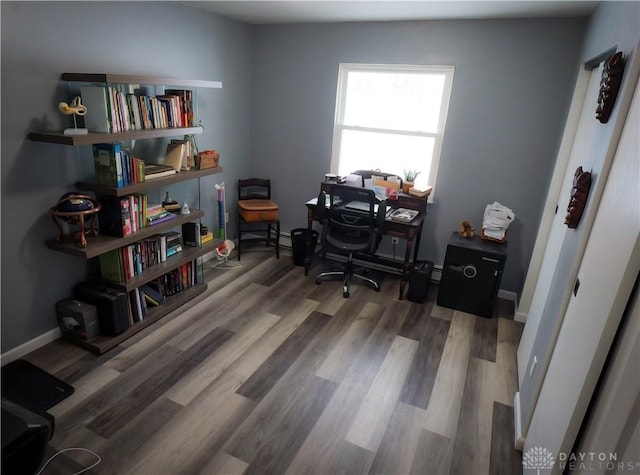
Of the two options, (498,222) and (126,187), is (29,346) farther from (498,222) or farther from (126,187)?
(498,222)

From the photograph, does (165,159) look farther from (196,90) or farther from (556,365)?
(556,365)

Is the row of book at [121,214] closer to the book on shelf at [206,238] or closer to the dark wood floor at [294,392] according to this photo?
the dark wood floor at [294,392]

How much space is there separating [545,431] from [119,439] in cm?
194

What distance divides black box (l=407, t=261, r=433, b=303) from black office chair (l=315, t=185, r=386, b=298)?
13.3 inches

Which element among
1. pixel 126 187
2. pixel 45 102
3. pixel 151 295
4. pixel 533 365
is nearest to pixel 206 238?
pixel 151 295

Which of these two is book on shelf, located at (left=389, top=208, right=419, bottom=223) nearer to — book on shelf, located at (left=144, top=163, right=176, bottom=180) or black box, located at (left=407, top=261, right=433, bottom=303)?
black box, located at (left=407, top=261, right=433, bottom=303)

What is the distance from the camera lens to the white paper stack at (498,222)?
334 centimetres

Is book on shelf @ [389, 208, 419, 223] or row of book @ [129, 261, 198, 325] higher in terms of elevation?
book on shelf @ [389, 208, 419, 223]

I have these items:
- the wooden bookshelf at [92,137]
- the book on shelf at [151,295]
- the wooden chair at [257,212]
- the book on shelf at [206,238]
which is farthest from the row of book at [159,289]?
the wooden bookshelf at [92,137]

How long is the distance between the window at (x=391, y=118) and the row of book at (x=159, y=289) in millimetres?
1834

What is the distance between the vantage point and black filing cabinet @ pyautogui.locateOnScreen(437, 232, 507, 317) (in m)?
3.18

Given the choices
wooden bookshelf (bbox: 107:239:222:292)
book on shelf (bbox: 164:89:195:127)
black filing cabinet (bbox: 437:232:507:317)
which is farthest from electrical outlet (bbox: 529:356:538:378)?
book on shelf (bbox: 164:89:195:127)

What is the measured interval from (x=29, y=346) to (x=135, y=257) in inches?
32.3

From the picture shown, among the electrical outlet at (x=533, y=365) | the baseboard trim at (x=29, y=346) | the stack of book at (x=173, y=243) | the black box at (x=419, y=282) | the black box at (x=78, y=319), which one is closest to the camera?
the electrical outlet at (x=533, y=365)
